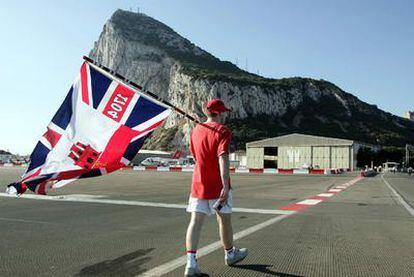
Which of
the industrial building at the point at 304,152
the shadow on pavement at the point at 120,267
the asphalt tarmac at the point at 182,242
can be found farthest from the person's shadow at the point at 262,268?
the industrial building at the point at 304,152

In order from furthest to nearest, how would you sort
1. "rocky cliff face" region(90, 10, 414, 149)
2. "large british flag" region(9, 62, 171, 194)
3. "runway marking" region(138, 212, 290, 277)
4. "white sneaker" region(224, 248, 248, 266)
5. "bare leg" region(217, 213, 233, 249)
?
"rocky cliff face" region(90, 10, 414, 149), "large british flag" region(9, 62, 171, 194), "white sneaker" region(224, 248, 248, 266), "bare leg" region(217, 213, 233, 249), "runway marking" region(138, 212, 290, 277)

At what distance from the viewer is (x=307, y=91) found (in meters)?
191

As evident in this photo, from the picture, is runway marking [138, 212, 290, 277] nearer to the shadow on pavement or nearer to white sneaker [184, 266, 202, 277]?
the shadow on pavement

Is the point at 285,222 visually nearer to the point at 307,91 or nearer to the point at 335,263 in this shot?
the point at 335,263

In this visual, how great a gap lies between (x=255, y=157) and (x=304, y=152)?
456 inches

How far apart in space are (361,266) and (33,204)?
9.22 metres

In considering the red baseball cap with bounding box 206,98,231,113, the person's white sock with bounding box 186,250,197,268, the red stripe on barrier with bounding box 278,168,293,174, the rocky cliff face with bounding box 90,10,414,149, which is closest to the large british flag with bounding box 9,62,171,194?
the red baseball cap with bounding box 206,98,231,113

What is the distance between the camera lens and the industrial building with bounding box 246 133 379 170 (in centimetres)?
10619

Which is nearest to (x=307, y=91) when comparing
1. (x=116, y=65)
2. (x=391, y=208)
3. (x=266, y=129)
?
(x=266, y=129)

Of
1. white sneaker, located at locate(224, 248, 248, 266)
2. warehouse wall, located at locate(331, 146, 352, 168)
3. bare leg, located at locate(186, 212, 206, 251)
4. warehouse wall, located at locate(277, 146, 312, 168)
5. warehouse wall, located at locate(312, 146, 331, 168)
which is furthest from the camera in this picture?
warehouse wall, located at locate(277, 146, 312, 168)

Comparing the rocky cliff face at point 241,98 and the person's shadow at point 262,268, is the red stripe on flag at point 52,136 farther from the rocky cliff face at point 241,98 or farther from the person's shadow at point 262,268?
the rocky cliff face at point 241,98

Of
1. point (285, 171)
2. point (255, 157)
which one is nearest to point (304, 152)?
point (255, 157)

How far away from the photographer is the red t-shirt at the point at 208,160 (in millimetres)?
5285

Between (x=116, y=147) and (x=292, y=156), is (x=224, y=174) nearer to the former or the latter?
(x=116, y=147)
